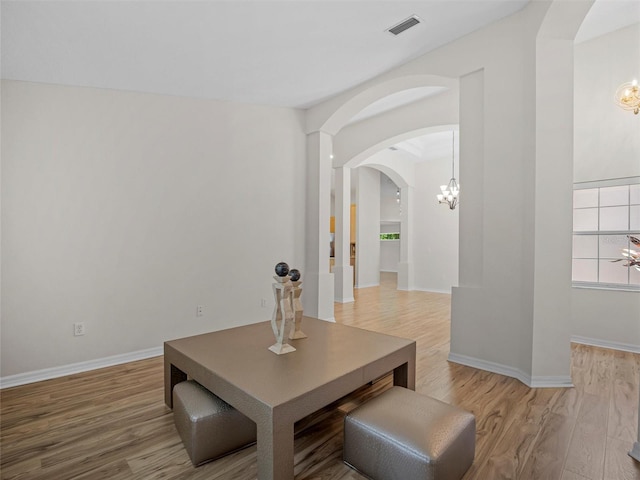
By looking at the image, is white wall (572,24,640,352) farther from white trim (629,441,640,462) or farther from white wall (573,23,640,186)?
white trim (629,441,640,462)

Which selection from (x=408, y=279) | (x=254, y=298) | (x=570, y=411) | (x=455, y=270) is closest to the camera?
(x=570, y=411)

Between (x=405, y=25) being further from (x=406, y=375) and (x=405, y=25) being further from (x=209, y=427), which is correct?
(x=209, y=427)

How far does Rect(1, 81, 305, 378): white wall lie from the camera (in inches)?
115

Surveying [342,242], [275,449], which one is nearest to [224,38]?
[275,449]

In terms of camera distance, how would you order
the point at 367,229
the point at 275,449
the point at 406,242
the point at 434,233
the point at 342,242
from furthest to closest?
the point at 367,229, the point at 406,242, the point at 434,233, the point at 342,242, the point at 275,449

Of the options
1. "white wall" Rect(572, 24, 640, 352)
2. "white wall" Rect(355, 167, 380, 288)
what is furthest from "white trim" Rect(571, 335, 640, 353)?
"white wall" Rect(355, 167, 380, 288)

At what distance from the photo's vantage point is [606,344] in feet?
12.1

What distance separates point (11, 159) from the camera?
2.86 m

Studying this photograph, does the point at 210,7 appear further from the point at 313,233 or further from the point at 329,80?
the point at 313,233

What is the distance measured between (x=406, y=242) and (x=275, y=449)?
7257 millimetres

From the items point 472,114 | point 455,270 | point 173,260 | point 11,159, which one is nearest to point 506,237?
point 472,114

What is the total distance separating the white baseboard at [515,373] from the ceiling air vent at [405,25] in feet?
10.1

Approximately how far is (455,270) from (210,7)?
274 inches

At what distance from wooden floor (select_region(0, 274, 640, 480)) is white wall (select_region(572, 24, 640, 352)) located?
0.52 meters
